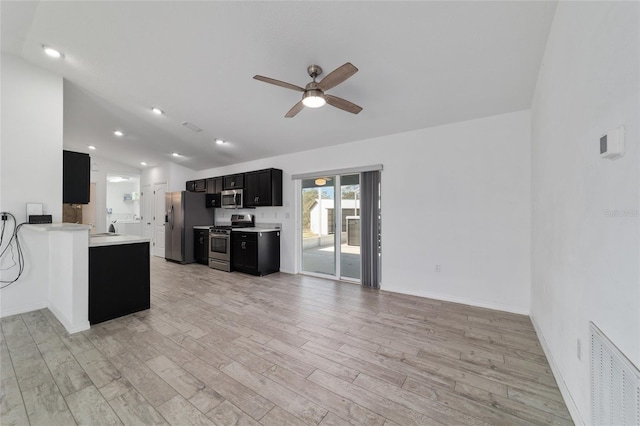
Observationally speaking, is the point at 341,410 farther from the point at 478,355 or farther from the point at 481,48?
the point at 481,48

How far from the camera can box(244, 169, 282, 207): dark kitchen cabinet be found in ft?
16.9

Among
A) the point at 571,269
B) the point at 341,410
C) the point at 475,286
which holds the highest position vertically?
the point at 571,269

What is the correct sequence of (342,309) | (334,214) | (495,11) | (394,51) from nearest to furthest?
(495,11), (394,51), (342,309), (334,214)

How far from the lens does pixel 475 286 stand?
10.9ft

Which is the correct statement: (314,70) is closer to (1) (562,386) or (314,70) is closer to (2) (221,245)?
(1) (562,386)

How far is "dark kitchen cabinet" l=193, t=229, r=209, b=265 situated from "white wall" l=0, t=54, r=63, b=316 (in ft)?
9.51

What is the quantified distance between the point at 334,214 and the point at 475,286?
2492 millimetres

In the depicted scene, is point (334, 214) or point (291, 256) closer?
point (334, 214)

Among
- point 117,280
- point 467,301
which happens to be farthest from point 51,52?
point 467,301

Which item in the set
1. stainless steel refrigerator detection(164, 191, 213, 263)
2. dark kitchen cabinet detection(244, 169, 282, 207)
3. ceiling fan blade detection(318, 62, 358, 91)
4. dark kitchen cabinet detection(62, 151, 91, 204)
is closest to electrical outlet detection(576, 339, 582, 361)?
ceiling fan blade detection(318, 62, 358, 91)

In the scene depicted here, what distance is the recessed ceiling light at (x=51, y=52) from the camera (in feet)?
9.35

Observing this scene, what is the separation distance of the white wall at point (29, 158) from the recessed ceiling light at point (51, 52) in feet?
1.61

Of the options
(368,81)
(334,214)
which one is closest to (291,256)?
(334,214)

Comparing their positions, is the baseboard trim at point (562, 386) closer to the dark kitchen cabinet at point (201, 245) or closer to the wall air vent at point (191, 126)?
the wall air vent at point (191, 126)
